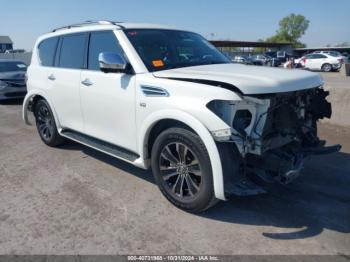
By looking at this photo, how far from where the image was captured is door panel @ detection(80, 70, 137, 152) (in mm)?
4105

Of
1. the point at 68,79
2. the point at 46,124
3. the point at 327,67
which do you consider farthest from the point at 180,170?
the point at 327,67

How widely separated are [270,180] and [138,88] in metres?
1.77

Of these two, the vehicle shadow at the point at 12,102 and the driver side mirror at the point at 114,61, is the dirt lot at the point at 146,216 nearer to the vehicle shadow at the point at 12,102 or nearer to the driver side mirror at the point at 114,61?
the driver side mirror at the point at 114,61

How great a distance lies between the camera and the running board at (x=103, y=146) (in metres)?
4.28

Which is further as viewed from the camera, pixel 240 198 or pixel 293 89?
pixel 240 198

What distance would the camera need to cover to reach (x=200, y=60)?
14.9 feet

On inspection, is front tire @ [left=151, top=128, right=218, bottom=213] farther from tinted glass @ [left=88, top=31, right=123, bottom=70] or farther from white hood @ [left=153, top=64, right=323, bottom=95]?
tinted glass @ [left=88, top=31, right=123, bottom=70]

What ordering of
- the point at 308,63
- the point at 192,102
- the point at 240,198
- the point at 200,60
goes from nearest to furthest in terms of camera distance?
the point at 192,102 < the point at 240,198 < the point at 200,60 < the point at 308,63

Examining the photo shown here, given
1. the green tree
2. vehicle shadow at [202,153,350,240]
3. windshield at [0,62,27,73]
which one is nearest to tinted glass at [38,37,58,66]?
vehicle shadow at [202,153,350,240]

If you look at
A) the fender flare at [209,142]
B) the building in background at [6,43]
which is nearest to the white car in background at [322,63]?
the fender flare at [209,142]

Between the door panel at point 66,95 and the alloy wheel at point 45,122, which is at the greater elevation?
the door panel at point 66,95

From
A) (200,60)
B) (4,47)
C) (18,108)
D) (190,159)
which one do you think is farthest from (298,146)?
(4,47)

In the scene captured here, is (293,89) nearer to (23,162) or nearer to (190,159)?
(190,159)

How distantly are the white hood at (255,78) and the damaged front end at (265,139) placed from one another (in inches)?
4.5
